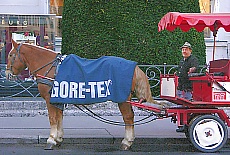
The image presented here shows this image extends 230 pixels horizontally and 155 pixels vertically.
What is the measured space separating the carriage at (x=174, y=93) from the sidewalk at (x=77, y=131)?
88cm

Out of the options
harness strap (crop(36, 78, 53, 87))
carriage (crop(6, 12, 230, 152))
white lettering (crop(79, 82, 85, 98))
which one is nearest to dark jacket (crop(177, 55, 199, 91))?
carriage (crop(6, 12, 230, 152))

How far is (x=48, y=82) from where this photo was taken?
8.89 meters

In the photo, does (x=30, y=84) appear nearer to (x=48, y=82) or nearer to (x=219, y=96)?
(x=48, y=82)

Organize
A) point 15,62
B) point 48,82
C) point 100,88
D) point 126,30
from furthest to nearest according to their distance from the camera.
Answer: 1. point 126,30
2. point 15,62
3. point 48,82
4. point 100,88

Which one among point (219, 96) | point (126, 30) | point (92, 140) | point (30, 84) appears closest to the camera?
point (219, 96)

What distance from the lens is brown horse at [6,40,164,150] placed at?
8.95 metres

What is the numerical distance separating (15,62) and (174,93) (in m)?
3.06

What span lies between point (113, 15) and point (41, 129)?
4.23 meters

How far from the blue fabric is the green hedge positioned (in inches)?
189

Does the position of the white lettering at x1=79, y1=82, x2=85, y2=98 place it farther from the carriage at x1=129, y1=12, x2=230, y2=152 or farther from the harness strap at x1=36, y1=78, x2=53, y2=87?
the carriage at x1=129, y1=12, x2=230, y2=152

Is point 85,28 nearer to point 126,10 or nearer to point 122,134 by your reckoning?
point 126,10

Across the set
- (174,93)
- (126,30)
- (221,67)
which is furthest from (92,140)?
(126,30)

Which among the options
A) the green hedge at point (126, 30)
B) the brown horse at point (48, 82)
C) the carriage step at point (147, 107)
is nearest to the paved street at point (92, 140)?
the brown horse at point (48, 82)

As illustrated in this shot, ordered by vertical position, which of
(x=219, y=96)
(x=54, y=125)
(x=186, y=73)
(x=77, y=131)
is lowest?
(x=77, y=131)
